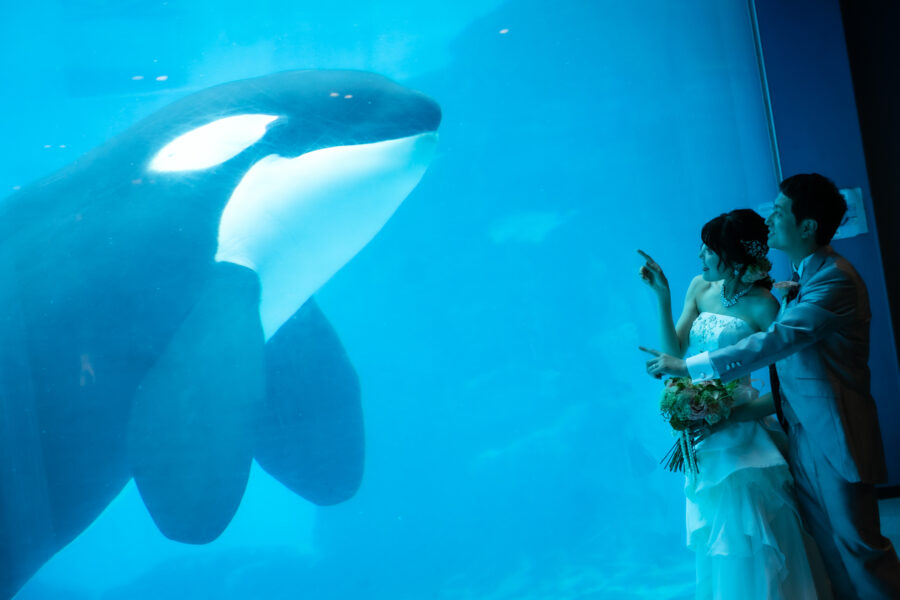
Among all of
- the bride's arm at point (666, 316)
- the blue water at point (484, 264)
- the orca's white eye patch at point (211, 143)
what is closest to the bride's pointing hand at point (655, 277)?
the bride's arm at point (666, 316)

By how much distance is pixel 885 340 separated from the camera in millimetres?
4355

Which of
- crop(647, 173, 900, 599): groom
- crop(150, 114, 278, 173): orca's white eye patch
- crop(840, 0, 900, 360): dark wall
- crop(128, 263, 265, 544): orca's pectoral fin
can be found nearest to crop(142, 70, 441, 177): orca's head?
crop(150, 114, 278, 173): orca's white eye patch

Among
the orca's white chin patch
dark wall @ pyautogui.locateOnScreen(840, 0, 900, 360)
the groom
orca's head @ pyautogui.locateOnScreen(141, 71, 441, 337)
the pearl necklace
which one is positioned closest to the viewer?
the groom

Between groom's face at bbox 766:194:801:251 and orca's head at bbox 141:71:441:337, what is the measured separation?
2.44 meters

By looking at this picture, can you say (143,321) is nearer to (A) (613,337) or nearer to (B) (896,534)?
(A) (613,337)

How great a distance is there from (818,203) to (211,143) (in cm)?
Answer: 319

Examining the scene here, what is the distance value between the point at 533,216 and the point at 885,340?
2.42m

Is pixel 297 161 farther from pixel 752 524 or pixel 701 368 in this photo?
pixel 752 524

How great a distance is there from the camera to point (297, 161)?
434cm

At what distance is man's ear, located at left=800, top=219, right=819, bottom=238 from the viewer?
2.18 metres

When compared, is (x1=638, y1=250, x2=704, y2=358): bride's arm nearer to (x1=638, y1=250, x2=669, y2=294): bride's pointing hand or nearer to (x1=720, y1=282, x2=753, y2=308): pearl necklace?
(x1=638, y1=250, x2=669, y2=294): bride's pointing hand

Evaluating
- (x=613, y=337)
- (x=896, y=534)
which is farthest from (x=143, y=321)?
(x=896, y=534)

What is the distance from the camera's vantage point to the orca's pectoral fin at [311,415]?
3.79 meters

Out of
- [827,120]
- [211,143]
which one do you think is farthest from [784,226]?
[211,143]
